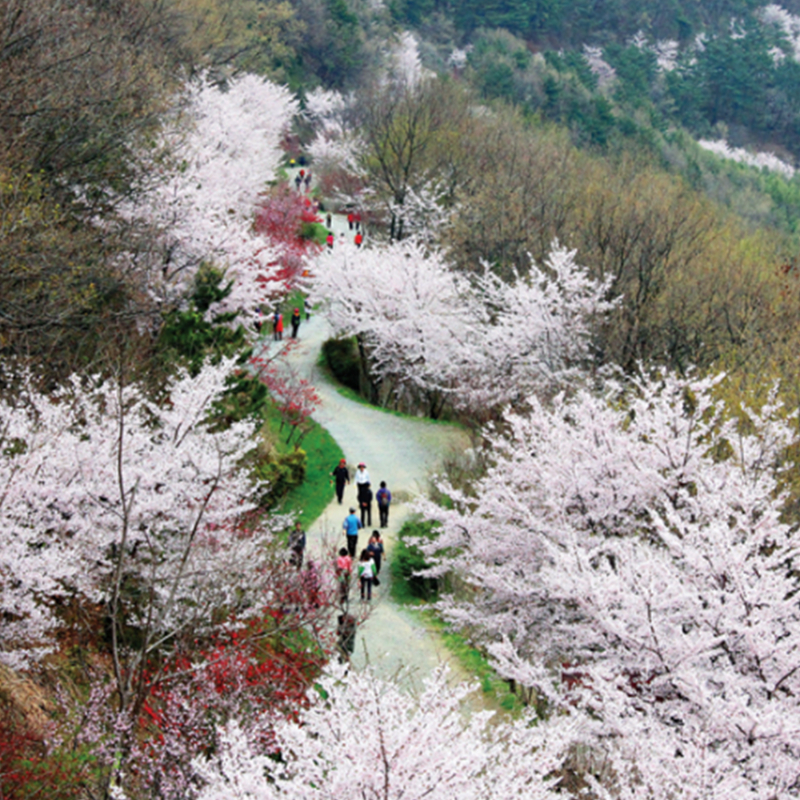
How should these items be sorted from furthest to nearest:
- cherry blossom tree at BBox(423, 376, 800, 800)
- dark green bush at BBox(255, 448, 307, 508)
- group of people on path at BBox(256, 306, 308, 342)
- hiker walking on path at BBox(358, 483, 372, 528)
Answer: group of people on path at BBox(256, 306, 308, 342), dark green bush at BBox(255, 448, 307, 508), hiker walking on path at BBox(358, 483, 372, 528), cherry blossom tree at BBox(423, 376, 800, 800)

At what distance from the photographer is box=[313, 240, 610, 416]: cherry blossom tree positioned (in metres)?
22.1

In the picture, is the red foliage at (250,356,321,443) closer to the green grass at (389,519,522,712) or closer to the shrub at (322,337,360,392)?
the shrub at (322,337,360,392)

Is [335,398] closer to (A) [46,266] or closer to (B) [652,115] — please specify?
(A) [46,266]

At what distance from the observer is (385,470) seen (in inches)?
819

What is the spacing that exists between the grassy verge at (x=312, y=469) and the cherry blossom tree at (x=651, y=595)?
4918 millimetres

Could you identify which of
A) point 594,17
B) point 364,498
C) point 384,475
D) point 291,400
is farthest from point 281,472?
point 594,17

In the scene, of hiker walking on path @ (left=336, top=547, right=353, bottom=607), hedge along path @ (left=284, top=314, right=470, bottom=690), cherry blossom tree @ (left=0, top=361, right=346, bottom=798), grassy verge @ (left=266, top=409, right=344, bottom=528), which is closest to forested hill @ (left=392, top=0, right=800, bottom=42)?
hedge along path @ (left=284, top=314, right=470, bottom=690)

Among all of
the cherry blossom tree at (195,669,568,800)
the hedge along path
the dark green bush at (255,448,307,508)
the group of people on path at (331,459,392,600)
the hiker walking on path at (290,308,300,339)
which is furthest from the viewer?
the hiker walking on path at (290,308,300,339)

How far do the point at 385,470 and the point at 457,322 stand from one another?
6.38 m

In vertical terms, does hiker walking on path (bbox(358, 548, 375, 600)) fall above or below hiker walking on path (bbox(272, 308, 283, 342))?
above

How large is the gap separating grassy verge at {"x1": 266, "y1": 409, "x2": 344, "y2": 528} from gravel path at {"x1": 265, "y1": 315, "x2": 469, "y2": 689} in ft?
0.77

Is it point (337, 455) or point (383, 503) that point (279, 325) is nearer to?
point (337, 455)

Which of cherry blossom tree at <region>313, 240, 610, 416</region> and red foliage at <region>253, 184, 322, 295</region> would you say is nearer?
cherry blossom tree at <region>313, 240, 610, 416</region>

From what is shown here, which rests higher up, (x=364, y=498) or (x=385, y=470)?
(x=364, y=498)
